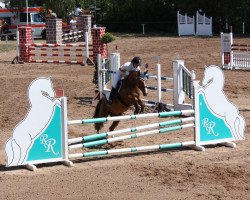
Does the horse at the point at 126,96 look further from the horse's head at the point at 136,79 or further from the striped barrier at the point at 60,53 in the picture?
the striped barrier at the point at 60,53

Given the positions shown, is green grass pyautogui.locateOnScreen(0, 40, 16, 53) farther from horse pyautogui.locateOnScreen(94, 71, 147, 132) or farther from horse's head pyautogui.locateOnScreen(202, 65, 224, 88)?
horse's head pyautogui.locateOnScreen(202, 65, 224, 88)

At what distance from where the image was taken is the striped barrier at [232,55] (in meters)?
26.1

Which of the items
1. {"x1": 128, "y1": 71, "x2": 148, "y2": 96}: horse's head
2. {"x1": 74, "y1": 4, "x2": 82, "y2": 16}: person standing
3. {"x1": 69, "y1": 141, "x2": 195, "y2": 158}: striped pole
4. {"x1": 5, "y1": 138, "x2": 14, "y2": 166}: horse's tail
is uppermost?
{"x1": 74, "y1": 4, "x2": 82, "y2": 16}: person standing

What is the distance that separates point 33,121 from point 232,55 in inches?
638

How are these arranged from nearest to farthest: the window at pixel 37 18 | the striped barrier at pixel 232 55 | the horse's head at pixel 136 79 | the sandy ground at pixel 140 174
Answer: the sandy ground at pixel 140 174 → the horse's head at pixel 136 79 → the striped barrier at pixel 232 55 → the window at pixel 37 18

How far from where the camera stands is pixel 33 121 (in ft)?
38.0

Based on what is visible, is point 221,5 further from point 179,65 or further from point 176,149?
point 176,149

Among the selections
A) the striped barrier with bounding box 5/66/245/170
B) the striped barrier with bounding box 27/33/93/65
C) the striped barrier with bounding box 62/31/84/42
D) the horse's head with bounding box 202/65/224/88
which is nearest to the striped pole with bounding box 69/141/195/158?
the striped barrier with bounding box 5/66/245/170

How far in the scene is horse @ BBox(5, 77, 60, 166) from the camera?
11430 millimetres

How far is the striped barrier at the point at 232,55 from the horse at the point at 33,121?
15424 millimetres

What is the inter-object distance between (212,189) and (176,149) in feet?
9.69

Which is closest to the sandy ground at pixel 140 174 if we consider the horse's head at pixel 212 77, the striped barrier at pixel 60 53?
the horse's head at pixel 212 77

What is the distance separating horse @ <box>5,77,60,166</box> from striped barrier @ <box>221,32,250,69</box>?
50.6 feet

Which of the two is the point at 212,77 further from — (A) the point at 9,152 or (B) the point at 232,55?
(B) the point at 232,55
